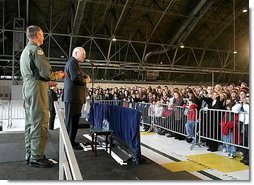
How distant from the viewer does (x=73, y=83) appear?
11.0 ft

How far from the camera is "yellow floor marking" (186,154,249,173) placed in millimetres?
3785

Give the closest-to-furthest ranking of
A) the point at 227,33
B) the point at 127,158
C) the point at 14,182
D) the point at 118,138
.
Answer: the point at 14,182 < the point at 127,158 < the point at 118,138 < the point at 227,33

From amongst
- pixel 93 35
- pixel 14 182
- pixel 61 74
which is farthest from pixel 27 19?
pixel 14 182

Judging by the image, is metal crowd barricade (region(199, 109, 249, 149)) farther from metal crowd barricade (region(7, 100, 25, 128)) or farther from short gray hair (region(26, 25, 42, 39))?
metal crowd barricade (region(7, 100, 25, 128))

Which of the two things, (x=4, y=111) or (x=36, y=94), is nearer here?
(x=36, y=94)

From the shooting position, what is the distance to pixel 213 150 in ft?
15.8

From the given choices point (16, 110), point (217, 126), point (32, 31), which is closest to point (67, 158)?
point (32, 31)

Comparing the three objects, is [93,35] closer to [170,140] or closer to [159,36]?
[159,36]

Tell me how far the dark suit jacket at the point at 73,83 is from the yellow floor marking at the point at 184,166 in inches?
63.2

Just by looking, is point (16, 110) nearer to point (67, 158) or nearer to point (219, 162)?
point (219, 162)

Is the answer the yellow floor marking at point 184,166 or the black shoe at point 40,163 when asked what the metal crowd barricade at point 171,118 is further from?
the black shoe at point 40,163

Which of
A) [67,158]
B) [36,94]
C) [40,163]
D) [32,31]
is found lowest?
[40,163]

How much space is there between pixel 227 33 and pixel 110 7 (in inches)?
248

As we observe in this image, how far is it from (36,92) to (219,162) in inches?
118
